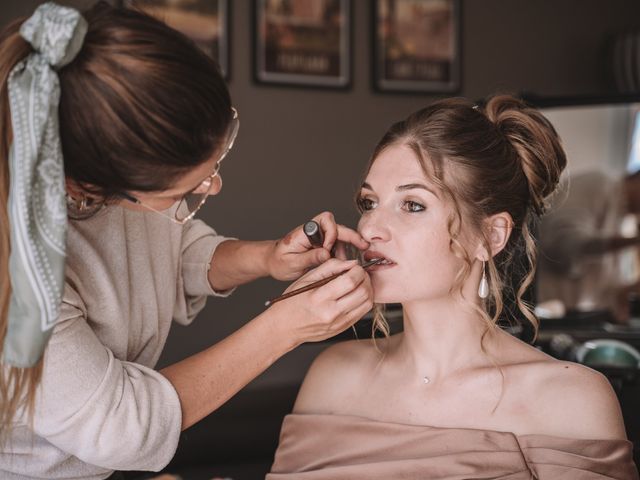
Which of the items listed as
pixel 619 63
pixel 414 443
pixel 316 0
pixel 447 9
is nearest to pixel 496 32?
pixel 447 9

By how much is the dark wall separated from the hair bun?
1.32 metres

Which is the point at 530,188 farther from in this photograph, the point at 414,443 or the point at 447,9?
Answer: the point at 447,9

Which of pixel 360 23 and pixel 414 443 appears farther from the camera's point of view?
pixel 360 23

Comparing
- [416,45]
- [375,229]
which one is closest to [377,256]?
[375,229]

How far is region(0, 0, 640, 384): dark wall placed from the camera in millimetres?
3248

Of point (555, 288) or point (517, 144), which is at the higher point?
point (517, 144)

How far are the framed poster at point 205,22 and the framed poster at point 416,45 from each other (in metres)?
0.70

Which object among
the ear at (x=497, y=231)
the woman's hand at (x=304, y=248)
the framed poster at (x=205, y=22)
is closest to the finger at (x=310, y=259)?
the woman's hand at (x=304, y=248)

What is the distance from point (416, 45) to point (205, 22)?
1000mm

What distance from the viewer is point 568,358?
246 cm

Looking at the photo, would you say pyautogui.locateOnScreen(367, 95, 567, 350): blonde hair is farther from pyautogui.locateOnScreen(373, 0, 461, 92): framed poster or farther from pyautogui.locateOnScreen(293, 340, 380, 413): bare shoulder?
pyautogui.locateOnScreen(373, 0, 461, 92): framed poster

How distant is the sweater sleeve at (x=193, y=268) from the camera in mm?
1860

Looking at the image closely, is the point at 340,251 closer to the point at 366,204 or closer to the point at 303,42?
the point at 366,204

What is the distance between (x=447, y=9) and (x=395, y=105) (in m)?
0.52
